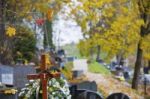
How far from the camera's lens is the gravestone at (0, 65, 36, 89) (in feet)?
39.4

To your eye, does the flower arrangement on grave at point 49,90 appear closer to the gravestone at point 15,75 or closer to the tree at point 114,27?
the gravestone at point 15,75

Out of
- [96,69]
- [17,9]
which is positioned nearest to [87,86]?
[17,9]

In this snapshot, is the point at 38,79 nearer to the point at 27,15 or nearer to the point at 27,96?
the point at 27,96

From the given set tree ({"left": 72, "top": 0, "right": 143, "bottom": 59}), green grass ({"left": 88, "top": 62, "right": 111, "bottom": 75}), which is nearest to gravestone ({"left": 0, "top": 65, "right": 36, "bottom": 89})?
tree ({"left": 72, "top": 0, "right": 143, "bottom": 59})

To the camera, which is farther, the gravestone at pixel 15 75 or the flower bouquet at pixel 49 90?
the gravestone at pixel 15 75

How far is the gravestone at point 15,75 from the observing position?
1202cm

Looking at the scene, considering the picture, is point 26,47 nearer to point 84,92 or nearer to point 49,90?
point 84,92

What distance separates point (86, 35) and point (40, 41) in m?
2.73

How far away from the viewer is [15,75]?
14164 mm

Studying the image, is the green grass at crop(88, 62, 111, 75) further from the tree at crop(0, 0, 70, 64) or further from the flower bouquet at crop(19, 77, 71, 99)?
the flower bouquet at crop(19, 77, 71, 99)

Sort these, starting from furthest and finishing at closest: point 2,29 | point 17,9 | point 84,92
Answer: point 17,9 → point 2,29 → point 84,92

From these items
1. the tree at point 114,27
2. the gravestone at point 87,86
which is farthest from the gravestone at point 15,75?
the tree at point 114,27

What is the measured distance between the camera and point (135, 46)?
25.3 m

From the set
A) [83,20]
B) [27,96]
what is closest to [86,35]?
[83,20]
